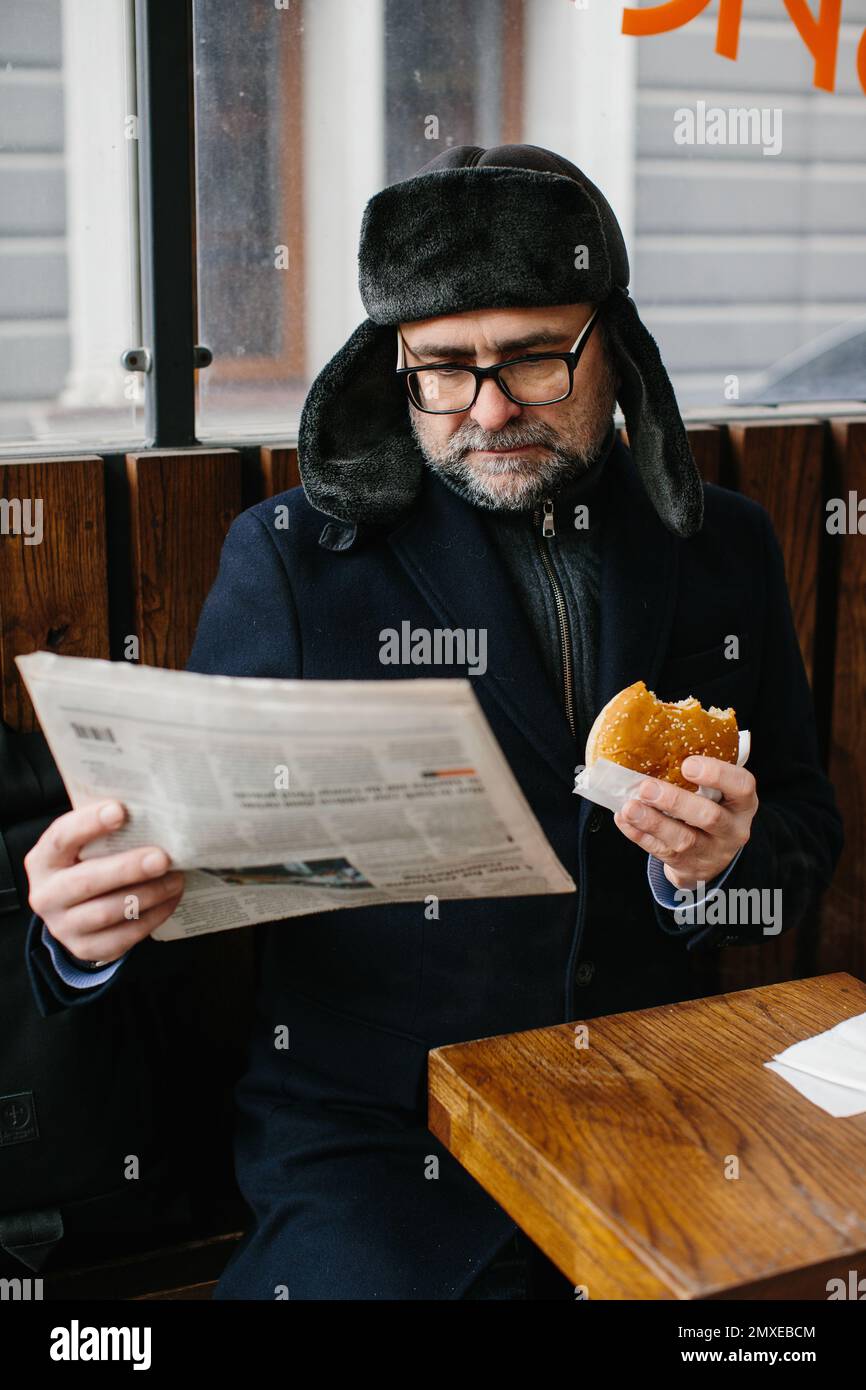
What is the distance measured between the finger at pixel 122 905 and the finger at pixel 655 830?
456 mm

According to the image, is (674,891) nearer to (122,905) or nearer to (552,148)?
(122,905)

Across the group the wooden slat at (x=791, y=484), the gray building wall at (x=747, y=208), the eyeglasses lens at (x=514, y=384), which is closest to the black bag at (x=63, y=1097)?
the eyeglasses lens at (x=514, y=384)

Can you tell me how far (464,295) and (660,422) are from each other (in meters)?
0.35

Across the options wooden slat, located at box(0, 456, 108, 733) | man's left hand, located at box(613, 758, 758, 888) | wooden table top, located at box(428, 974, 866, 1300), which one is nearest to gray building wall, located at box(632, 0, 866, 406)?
wooden slat, located at box(0, 456, 108, 733)

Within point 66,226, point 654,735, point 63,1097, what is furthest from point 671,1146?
point 66,226

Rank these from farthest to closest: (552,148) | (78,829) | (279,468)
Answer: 1. (552,148)
2. (279,468)
3. (78,829)

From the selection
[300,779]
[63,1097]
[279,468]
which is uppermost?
[279,468]

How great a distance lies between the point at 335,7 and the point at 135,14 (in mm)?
365

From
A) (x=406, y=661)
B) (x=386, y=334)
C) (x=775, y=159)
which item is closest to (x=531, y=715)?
(x=406, y=661)

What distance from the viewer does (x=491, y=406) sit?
1.81 m

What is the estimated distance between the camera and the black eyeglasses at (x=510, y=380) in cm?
182

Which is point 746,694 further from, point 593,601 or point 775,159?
point 775,159

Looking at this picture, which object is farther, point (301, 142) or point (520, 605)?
point (301, 142)

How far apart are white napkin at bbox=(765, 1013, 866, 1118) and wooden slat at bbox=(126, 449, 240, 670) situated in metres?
1.25
